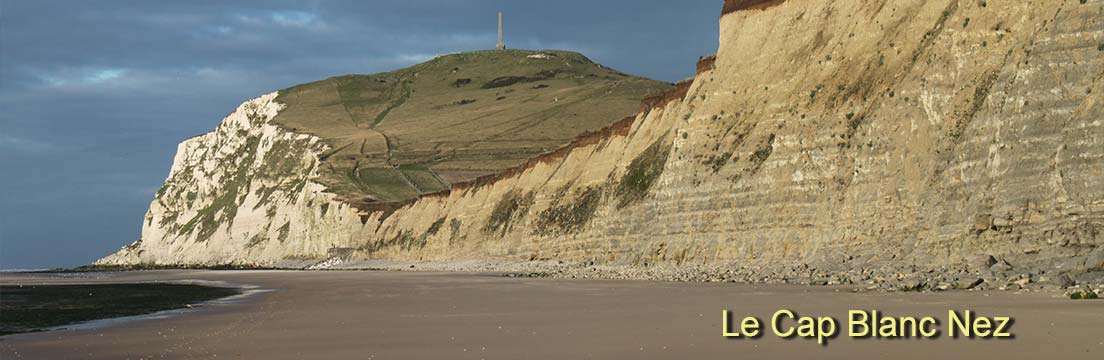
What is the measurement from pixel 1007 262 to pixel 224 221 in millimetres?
99137

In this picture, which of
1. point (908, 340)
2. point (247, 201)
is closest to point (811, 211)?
point (908, 340)

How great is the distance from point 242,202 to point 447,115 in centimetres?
3697

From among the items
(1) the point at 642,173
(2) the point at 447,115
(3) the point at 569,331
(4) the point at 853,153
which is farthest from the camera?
(2) the point at 447,115

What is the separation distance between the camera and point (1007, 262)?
2181 centimetres

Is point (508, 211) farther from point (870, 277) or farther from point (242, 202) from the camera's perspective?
point (242, 202)

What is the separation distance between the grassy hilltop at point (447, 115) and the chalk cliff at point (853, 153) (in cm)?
4904

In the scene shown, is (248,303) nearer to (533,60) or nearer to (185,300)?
(185,300)

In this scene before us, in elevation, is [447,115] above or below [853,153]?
above

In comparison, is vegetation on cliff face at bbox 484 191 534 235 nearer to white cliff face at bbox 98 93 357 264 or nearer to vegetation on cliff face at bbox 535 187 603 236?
vegetation on cliff face at bbox 535 187 603 236

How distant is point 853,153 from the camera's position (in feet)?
100

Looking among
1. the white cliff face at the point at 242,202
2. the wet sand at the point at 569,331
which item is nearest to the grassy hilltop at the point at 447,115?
the white cliff face at the point at 242,202

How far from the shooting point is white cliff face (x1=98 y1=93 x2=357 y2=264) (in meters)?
97.0

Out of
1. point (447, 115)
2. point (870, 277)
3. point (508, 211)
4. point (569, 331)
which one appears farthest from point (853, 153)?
point (447, 115)

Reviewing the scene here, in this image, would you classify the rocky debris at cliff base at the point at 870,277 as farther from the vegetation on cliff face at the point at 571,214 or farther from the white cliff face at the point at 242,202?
the white cliff face at the point at 242,202
